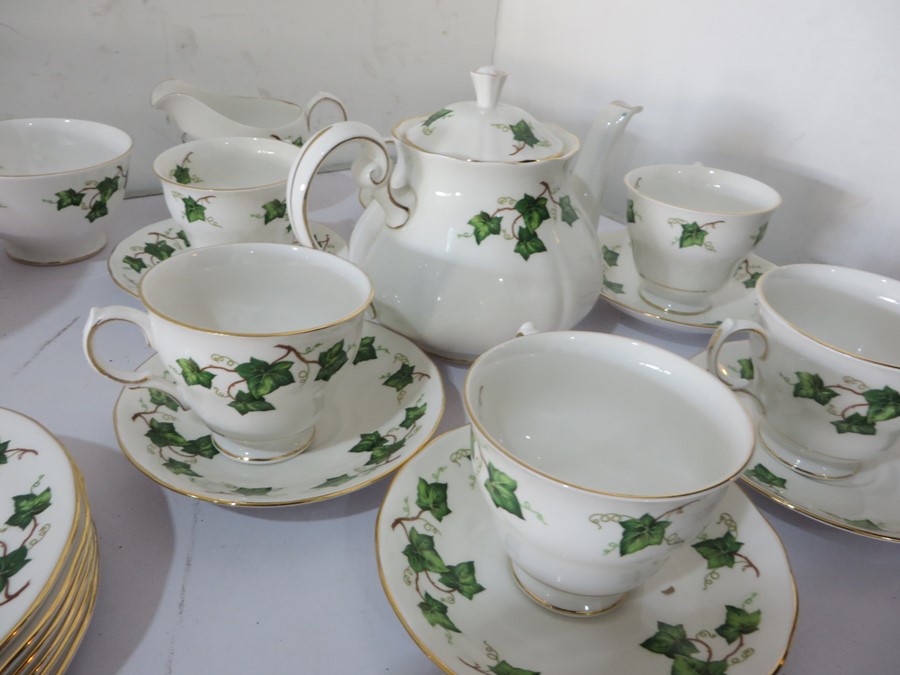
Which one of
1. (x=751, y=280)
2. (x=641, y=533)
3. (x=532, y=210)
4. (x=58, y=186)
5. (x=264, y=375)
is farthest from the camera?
(x=751, y=280)

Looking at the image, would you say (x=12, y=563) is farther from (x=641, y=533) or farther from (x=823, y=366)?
(x=823, y=366)

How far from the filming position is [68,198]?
0.66 meters

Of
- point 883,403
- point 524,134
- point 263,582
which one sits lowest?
point 263,582

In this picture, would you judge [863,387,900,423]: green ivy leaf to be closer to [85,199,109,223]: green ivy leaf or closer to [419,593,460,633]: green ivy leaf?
[419,593,460,633]: green ivy leaf

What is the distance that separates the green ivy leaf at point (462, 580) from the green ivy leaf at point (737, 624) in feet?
0.44

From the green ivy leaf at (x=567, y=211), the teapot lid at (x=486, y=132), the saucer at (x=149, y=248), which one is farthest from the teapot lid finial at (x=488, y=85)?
the saucer at (x=149, y=248)

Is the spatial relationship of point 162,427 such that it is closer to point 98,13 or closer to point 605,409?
point 605,409

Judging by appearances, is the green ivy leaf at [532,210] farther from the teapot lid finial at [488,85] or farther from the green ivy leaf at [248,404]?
the green ivy leaf at [248,404]

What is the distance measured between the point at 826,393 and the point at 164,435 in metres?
0.46

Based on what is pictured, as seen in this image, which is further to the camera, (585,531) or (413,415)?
(413,415)

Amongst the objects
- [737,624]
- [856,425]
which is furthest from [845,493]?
[737,624]

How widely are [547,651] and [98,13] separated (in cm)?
88

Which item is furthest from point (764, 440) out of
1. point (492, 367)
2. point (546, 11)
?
point (546, 11)

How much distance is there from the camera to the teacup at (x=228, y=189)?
65 centimetres
